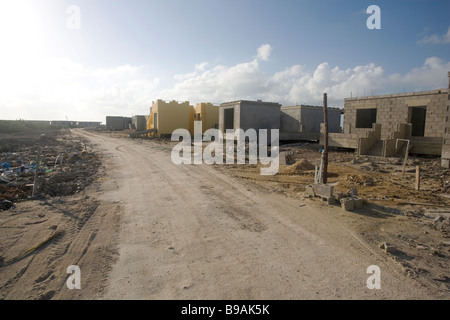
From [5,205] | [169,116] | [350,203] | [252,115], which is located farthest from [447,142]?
[169,116]

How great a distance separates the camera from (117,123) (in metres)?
57.6

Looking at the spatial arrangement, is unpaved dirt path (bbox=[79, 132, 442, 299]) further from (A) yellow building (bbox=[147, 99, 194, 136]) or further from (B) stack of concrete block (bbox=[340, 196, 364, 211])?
(A) yellow building (bbox=[147, 99, 194, 136])

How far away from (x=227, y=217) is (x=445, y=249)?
12.4ft

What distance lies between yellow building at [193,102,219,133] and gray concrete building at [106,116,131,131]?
3108 centimetres

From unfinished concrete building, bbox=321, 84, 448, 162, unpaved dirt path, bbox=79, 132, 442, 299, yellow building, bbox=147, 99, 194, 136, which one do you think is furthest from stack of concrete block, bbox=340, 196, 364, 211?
yellow building, bbox=147, 99, 194, 136

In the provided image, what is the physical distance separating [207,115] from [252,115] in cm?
1210

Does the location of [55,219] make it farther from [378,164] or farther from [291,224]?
[378,164]

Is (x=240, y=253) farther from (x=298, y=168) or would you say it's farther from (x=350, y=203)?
(x=298, y=168)

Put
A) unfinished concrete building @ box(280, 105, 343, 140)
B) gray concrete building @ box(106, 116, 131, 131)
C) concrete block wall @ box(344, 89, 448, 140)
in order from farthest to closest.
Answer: gray concrete building @ box(106, 116, 131, 131) → unfinished concrete building @ box(280, 105, 343, 140) → concrete block wall @ box(344, 89, 448, 140)

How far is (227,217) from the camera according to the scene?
5.61 m

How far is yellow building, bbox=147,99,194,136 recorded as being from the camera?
3053cm

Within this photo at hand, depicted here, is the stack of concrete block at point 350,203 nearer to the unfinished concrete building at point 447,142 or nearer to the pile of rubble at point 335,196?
the pile of rubble at point 335,196

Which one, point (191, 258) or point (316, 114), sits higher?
point (316, 114)
